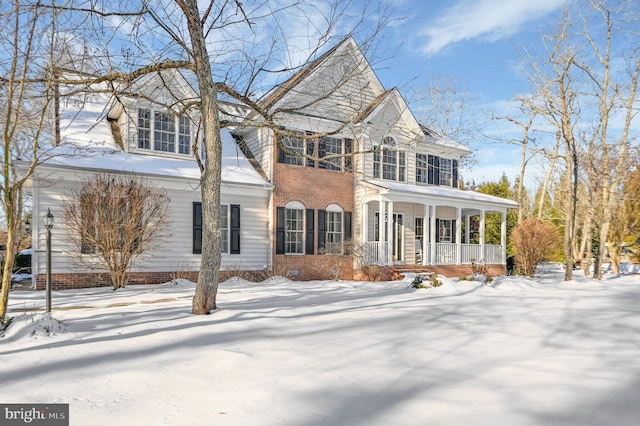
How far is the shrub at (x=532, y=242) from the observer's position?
59.2 feet

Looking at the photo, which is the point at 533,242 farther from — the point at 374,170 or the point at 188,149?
the point at 188,149

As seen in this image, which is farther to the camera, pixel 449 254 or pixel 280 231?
pixel 449 254

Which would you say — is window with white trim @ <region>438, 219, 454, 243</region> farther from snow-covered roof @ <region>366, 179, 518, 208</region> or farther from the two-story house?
snow-covered roof @ <region>366, 179, 518, 208</region>

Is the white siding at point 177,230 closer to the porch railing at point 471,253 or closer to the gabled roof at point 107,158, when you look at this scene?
the gabled roof at point 107,158

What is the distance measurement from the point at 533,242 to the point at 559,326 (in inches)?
529

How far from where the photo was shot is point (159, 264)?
12.5 meters

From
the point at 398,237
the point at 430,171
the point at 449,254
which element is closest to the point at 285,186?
the point at 398,237

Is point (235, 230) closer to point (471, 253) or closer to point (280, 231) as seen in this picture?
point (280, 231)

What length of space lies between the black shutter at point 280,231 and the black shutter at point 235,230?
52.8 inches

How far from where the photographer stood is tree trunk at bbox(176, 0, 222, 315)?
6.18 meters

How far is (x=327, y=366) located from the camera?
3930 mm

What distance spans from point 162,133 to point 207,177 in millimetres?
8317

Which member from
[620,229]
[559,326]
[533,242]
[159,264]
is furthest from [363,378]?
[620,229]


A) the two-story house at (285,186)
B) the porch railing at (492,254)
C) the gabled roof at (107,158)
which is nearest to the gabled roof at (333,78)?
the two-story house at (285,186)
